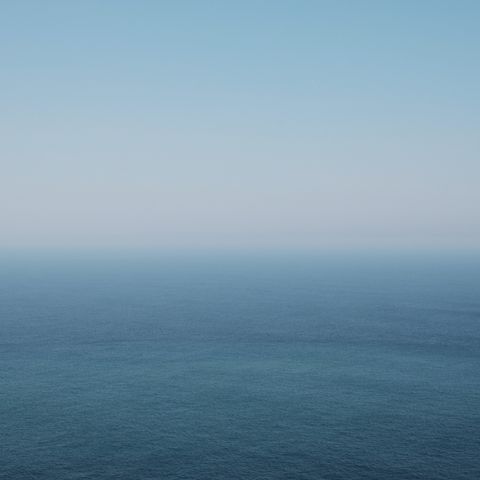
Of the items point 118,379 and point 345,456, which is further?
point 118,379

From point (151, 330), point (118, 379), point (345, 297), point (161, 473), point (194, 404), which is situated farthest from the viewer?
Answer: point (345, 297)

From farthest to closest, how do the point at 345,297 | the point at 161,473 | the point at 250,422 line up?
the point at 345,297
the point at 250,422
the point at 161,473

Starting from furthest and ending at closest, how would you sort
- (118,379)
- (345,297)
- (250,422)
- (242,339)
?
(345,297) → (242,339) → (118,379) → (250,422)

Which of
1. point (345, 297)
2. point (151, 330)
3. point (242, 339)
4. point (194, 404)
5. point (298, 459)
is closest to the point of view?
point (298, 459)

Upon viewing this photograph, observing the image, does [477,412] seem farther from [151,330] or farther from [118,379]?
[151,330]

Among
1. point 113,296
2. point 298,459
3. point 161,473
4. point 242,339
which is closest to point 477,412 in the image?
point 298,459

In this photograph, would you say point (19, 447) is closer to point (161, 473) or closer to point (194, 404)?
point (161, 473)

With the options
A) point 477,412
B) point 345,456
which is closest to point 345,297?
point 477,412
